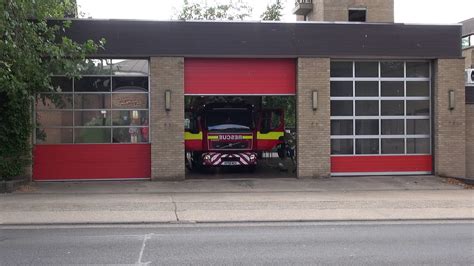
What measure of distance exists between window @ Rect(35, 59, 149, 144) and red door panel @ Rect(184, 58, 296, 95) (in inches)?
63.3

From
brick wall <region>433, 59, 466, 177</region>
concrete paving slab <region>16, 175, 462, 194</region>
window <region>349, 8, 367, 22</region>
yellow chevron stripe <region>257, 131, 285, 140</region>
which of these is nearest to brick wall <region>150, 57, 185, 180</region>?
concrete paving slab <region>16, 175, 462, 194</region>

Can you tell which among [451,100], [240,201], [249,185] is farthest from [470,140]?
[240,201]

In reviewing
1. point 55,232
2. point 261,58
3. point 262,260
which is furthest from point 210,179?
point 262,260

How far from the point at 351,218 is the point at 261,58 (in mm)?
8395

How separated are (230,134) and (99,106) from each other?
4997 millimetres

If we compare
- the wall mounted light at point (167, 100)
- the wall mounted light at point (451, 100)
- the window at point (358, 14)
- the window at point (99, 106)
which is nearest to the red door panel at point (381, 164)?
the wall mounted light at point (451, 100)

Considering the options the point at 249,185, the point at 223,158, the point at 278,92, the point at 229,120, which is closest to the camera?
the point at 249,185

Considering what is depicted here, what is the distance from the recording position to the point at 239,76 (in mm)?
18688

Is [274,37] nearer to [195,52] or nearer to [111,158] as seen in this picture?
[195,52]

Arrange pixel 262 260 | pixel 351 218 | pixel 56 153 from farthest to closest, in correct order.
Answer: pixel 56 153 → pixel 351 218 → pixel 262 260

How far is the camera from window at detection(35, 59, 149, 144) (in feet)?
59.0

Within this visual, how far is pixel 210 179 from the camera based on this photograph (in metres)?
18.7

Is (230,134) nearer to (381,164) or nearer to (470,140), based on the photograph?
(381,164)

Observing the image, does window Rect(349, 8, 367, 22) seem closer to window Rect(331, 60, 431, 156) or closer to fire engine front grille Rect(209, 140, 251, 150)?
window Rect(331, 60, 431, 156)
